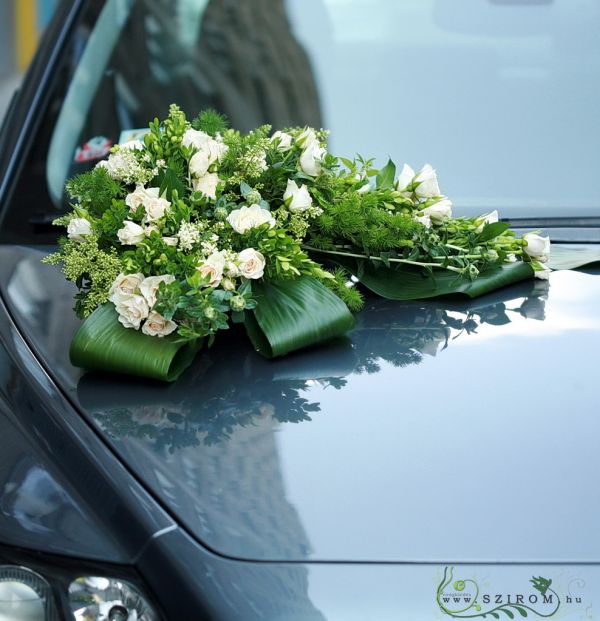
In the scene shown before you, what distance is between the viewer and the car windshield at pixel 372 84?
8.84ft

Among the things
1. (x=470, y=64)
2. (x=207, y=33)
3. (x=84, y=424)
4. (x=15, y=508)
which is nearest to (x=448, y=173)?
(x=470, y=64)

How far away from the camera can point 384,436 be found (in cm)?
174

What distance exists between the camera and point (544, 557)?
4.99ft

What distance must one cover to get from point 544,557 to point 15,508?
750mm

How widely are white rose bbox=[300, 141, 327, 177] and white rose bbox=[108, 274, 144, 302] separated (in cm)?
45

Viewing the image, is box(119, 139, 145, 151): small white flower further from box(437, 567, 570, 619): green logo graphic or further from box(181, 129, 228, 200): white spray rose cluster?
box(437, 567, 570, 619): green logo graphic

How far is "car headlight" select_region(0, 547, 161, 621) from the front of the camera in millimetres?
1546

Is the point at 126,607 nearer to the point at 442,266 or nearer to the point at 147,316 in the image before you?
the point at 147,316

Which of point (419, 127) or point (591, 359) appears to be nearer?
point (591, 359)

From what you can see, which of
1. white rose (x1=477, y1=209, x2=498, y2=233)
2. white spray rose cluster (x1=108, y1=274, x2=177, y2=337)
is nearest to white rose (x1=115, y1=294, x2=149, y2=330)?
white spray rose cluster (x1=108, y1=274, x2=177, y2=337)

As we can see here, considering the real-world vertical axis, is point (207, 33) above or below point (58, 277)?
above

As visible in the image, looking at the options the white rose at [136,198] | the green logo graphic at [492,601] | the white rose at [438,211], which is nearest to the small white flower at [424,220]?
the white rose at [438,211]

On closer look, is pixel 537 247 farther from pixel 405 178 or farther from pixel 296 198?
pixel 296 198

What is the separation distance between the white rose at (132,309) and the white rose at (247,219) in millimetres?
234
